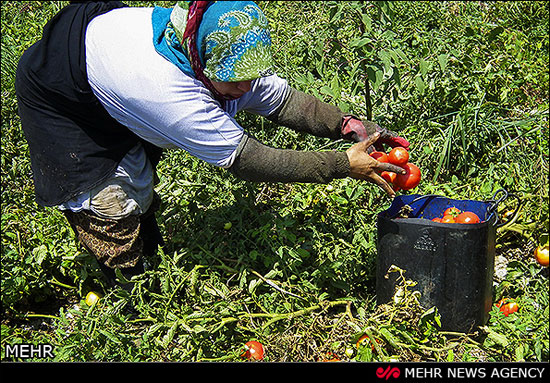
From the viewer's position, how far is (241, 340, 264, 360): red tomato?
2301 millimetres

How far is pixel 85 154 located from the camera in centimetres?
229

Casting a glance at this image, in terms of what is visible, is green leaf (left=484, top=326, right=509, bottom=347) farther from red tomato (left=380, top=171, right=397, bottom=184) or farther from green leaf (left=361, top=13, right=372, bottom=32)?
green leaf (left=361, top=13, right=372, bottom=32)

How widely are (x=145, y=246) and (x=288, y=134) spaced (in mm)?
1179

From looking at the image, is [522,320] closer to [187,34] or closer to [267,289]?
[267,289]

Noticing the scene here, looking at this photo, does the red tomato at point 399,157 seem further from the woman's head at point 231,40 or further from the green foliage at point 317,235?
the woman's head at point 231,40

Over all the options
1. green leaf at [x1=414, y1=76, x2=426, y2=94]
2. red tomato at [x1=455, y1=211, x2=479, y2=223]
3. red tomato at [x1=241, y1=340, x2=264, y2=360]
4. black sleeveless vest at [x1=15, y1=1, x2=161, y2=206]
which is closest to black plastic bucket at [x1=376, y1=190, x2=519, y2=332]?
red tomato at [x1=455, y1=211, x2=479, y2=223]

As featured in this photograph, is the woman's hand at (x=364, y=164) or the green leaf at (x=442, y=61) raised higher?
the green leaf at (x=442, y=61)

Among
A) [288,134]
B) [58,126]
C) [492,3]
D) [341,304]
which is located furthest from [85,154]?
[492,3]

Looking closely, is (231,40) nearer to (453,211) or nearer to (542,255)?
(453,211)

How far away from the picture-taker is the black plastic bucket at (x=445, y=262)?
7.77ft

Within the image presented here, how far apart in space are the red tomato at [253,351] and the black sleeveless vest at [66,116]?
2.79ft

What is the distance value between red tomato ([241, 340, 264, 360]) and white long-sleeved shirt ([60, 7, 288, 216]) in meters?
0.71
